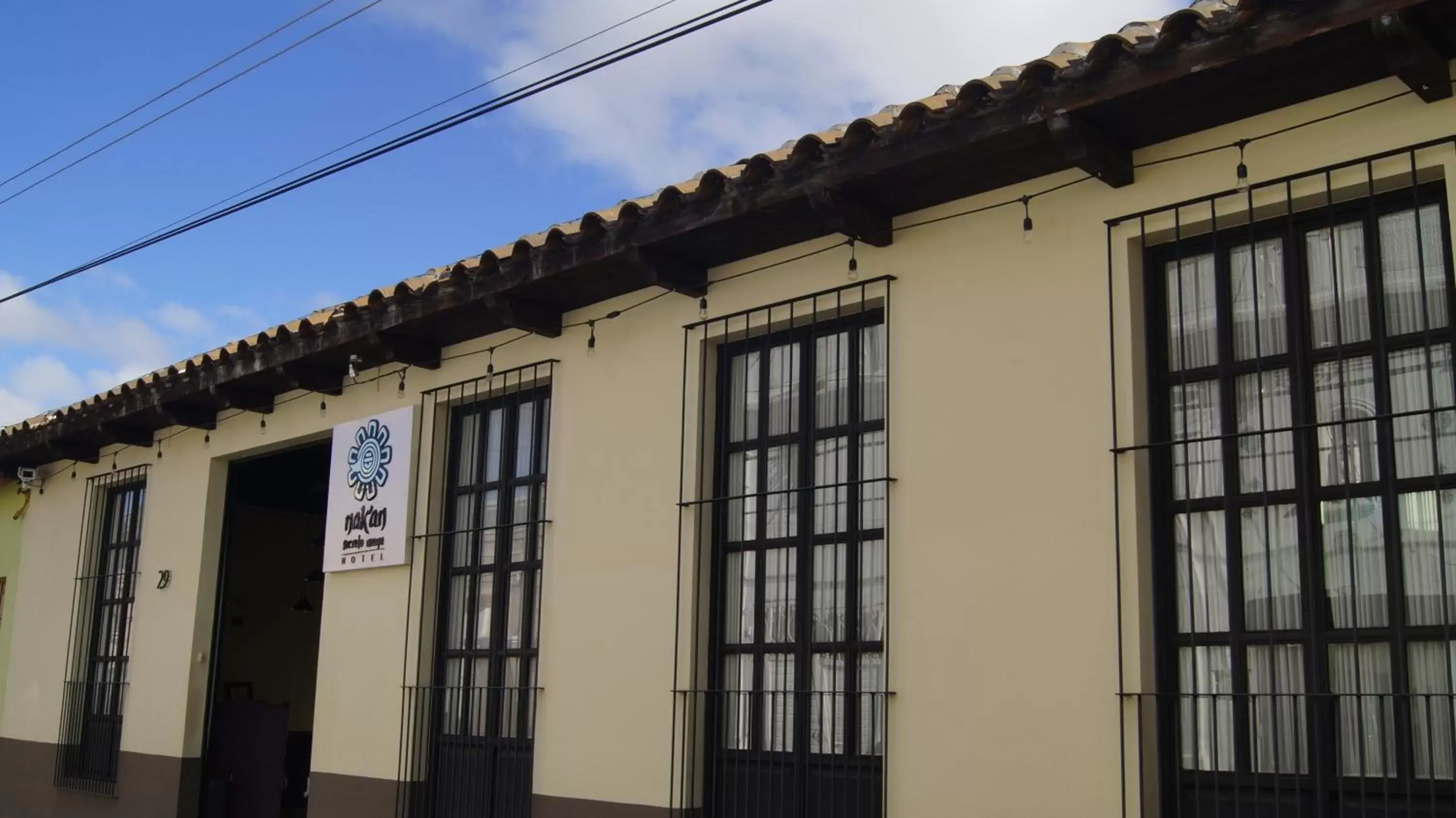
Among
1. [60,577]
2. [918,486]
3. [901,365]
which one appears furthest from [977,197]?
[60,577]

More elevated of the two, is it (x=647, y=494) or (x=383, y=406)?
(x=383, y=406)

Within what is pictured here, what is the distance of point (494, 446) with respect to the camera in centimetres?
847

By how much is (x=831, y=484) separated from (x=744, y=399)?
0.79m

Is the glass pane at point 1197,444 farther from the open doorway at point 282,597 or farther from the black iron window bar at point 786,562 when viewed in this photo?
the open doorway at point 282,597

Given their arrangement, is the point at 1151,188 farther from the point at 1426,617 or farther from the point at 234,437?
the point at 234,437

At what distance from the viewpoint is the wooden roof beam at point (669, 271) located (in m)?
6.90

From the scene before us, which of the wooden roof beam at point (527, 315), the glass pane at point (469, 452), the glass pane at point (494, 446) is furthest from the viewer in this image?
the glass pane at point (469, 452)

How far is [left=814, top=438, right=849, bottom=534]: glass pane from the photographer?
6426 millimetres

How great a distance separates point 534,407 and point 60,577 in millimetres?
6628

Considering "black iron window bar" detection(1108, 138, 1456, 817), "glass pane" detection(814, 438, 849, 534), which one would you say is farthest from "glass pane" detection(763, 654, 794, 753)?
"black iron window bar" detection(1108, 138, 1456, 817)

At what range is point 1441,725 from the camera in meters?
4.48

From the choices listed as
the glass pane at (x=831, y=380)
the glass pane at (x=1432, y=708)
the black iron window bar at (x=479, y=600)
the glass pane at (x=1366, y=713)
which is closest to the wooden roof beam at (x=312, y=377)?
the black iron window bar at (x=479, y=600)

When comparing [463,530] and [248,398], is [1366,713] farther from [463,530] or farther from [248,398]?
[248,398]

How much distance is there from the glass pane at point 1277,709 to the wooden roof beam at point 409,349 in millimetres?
5508
